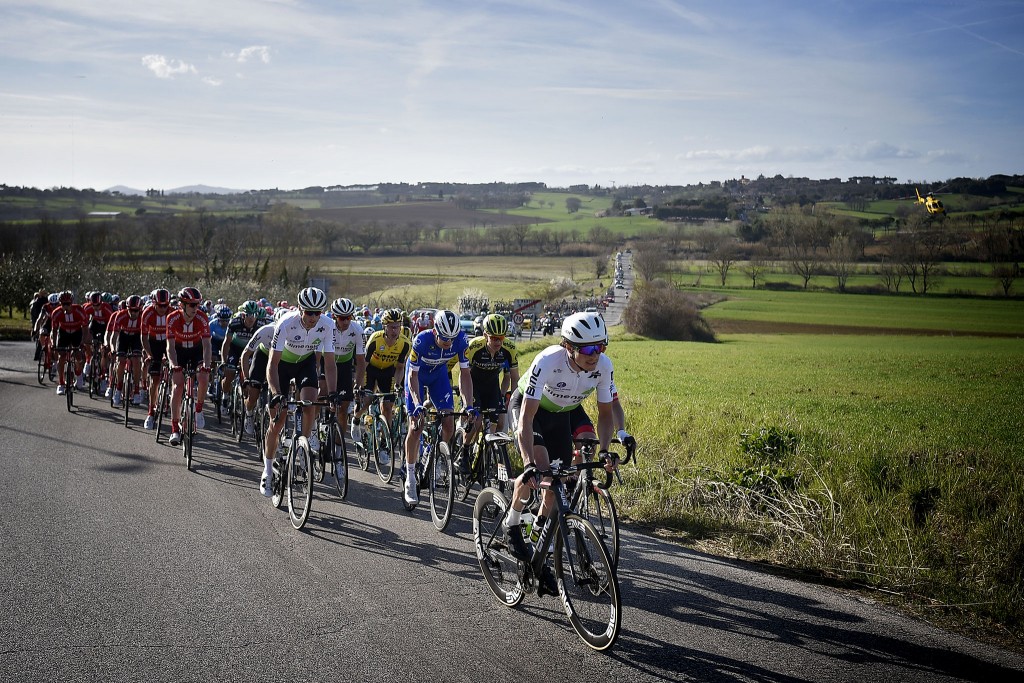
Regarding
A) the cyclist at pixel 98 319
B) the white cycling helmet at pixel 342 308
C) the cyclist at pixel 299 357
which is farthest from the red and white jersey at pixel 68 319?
the white cycling helmet at pixel 342 308

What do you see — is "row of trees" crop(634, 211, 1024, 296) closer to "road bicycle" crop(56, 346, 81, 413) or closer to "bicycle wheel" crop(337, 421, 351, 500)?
"bicycle wheel" crop(337, 421, 351, 500)

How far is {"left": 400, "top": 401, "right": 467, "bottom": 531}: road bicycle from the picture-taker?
8266mm

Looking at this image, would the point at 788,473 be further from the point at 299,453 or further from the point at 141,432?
the point at 141,432

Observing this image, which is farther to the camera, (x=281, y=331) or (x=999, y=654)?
(x=281, y=331)

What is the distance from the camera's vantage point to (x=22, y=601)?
19.0 feet

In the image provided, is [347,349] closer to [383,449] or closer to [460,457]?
[383,449]

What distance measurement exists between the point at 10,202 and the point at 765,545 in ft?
394

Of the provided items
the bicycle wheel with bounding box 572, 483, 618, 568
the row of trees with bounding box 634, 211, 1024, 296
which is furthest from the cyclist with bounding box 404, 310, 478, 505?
the row of trees with bounding box 634, 211, 1024, 296

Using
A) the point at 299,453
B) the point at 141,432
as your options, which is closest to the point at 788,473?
the point at 299,453

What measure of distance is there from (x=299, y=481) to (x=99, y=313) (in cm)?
1216

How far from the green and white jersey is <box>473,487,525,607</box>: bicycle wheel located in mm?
4852

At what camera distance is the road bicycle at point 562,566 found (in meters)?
5.09

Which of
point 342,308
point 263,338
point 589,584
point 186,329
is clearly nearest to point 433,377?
point 342,308

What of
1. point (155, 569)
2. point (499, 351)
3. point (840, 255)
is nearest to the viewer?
point (155, 569)
